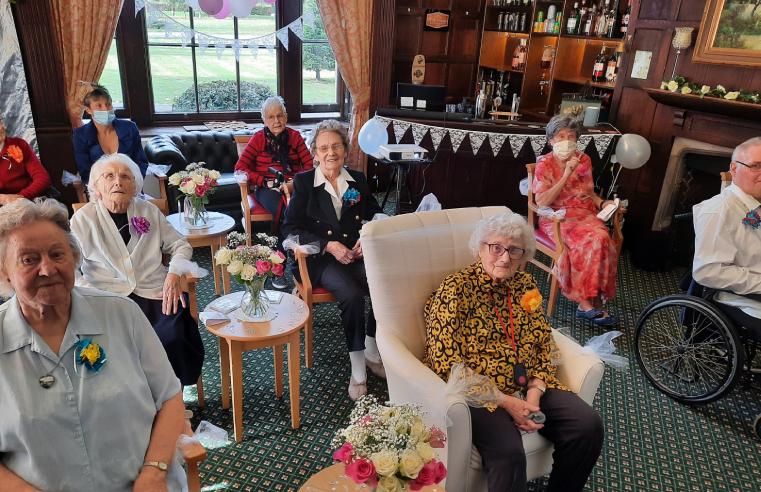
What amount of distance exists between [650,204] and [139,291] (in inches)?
169

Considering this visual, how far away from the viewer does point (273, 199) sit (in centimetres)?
406

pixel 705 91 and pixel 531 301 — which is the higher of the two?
pixel 705 91

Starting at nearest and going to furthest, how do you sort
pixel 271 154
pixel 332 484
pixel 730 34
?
pixel 332 484 → pixel 730 34 → pixel 271 154

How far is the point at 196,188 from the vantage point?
3.37 meters

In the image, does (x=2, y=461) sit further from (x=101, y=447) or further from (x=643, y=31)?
(x=643, y=31)

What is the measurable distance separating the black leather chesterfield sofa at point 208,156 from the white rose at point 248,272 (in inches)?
92.1

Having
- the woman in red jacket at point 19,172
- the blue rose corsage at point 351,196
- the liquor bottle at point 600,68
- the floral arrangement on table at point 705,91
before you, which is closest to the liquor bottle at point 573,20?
the liquor bottle at point 600,68

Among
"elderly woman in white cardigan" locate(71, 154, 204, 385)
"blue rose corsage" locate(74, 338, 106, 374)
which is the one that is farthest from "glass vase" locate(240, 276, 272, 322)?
"blue rose corsage" locate(74, 338, 106, 374)

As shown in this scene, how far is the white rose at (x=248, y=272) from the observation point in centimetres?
234

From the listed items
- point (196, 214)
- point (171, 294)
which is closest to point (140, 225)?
point (171, 294)

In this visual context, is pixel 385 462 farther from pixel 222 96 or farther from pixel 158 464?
pixel 222 96

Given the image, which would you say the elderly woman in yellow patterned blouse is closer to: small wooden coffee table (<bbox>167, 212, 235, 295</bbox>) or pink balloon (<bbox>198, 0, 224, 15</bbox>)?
small wooden coffee table (<bbox>167, 212, 235, 295</bbox>)

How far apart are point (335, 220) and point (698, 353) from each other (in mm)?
2107

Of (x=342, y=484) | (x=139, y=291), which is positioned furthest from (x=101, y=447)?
(x=139, y=291)
